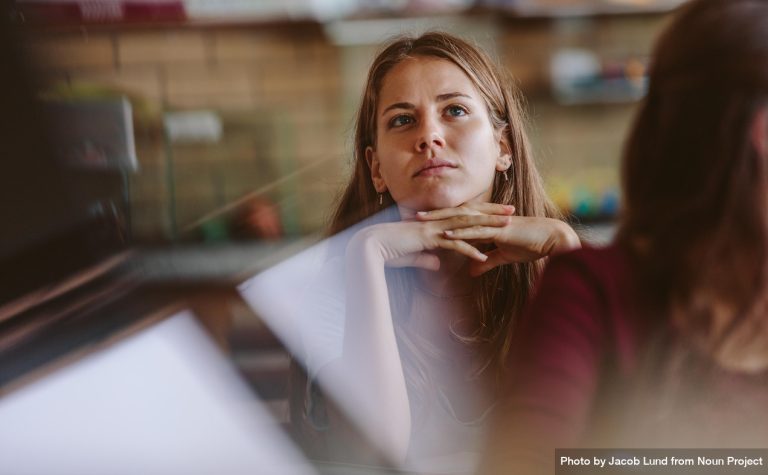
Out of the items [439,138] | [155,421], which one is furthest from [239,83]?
[155,421]

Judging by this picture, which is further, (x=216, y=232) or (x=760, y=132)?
(x=216, y=232)

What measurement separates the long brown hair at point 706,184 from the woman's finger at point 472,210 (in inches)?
4.2

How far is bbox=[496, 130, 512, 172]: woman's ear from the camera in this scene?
690 mm

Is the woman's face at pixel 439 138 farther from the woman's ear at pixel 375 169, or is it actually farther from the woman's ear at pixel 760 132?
the woman's ear at pixel 760 132

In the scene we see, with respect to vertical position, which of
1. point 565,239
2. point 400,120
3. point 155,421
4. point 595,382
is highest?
point 400,120

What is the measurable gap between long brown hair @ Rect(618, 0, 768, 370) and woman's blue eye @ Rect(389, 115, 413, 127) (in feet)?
0.64

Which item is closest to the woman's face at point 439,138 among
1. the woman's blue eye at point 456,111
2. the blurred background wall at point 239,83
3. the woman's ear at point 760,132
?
the woman's blue eye at point 456,111

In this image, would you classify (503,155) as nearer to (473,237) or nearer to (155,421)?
(473,237)

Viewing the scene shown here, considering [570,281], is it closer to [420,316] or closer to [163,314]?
[420,316]

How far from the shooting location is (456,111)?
67 centimetres

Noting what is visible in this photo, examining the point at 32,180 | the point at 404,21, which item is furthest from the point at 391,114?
the point at 32,180

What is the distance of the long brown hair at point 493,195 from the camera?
2.24 ft

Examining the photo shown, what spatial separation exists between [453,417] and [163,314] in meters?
0.36

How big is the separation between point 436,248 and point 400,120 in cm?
12
